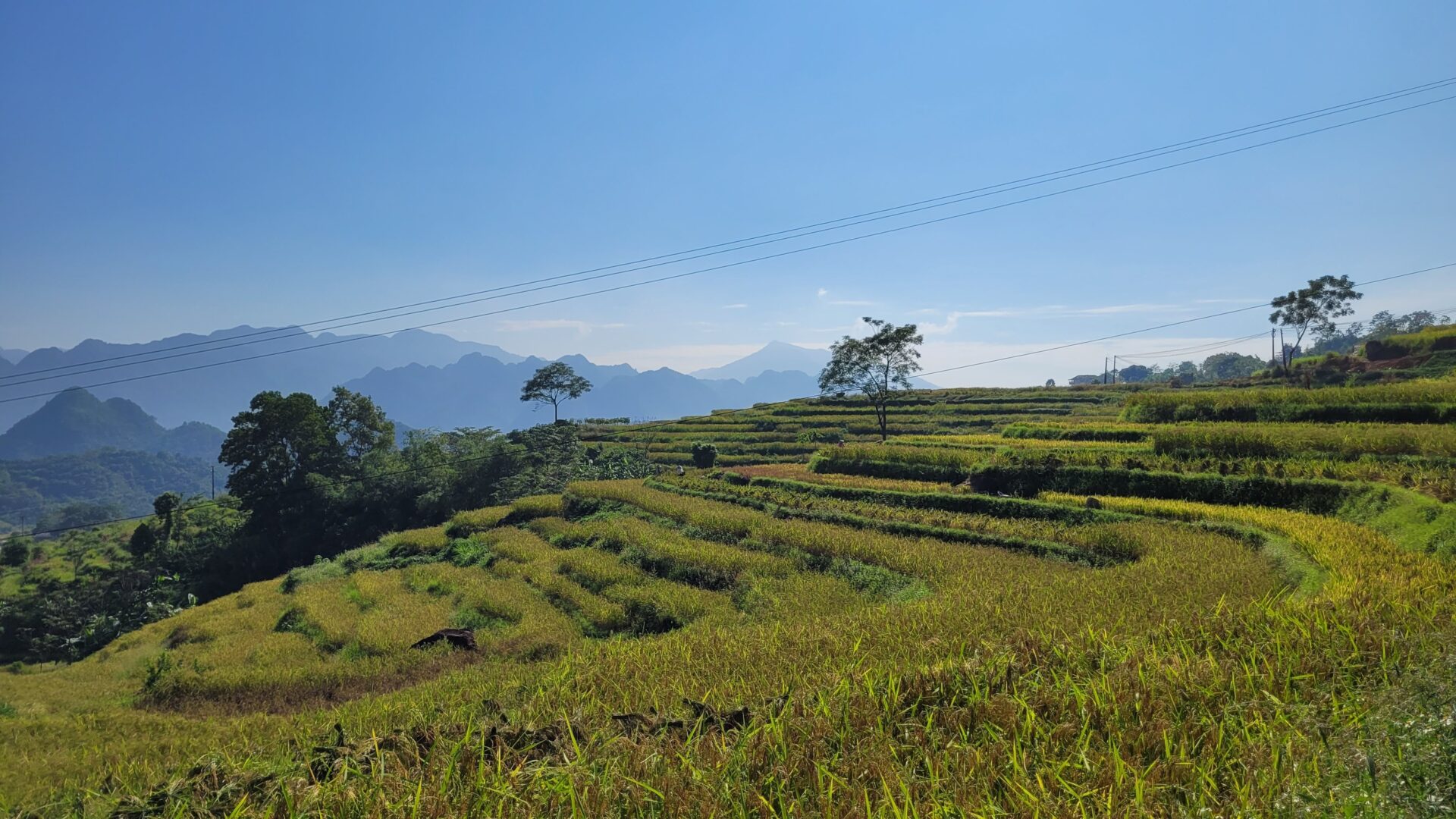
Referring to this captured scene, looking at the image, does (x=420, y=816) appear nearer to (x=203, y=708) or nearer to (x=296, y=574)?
(x=203, y=708)

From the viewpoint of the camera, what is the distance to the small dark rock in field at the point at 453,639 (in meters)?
12.3

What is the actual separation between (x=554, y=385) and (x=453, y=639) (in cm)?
5795

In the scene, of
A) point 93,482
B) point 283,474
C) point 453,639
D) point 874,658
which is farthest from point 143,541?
point 93,482

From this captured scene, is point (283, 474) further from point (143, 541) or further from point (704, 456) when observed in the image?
point (704, 456)

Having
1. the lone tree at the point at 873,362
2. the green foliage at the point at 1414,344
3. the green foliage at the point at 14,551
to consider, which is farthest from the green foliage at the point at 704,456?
the green foliage at the point at 14,551

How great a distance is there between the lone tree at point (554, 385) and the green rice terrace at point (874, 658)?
4384 centimetres

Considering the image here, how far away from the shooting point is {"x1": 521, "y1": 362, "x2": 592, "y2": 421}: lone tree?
67938mm

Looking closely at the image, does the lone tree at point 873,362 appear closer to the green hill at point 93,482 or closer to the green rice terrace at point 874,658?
the green rice terrace at point 874,658

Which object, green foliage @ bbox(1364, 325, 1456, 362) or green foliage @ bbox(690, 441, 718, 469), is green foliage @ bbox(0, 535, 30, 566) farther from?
green foliage @ bbox(1364, 325, 1456, 362)

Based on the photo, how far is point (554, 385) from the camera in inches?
2704

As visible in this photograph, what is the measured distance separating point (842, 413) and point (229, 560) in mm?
41379

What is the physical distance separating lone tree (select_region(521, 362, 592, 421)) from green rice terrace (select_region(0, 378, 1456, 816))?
144 feet

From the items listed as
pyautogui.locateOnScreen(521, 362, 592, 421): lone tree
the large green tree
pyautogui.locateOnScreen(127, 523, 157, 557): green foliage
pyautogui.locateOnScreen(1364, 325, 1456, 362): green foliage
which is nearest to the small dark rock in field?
the large green tree

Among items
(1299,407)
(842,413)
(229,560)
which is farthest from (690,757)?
(842,413)
